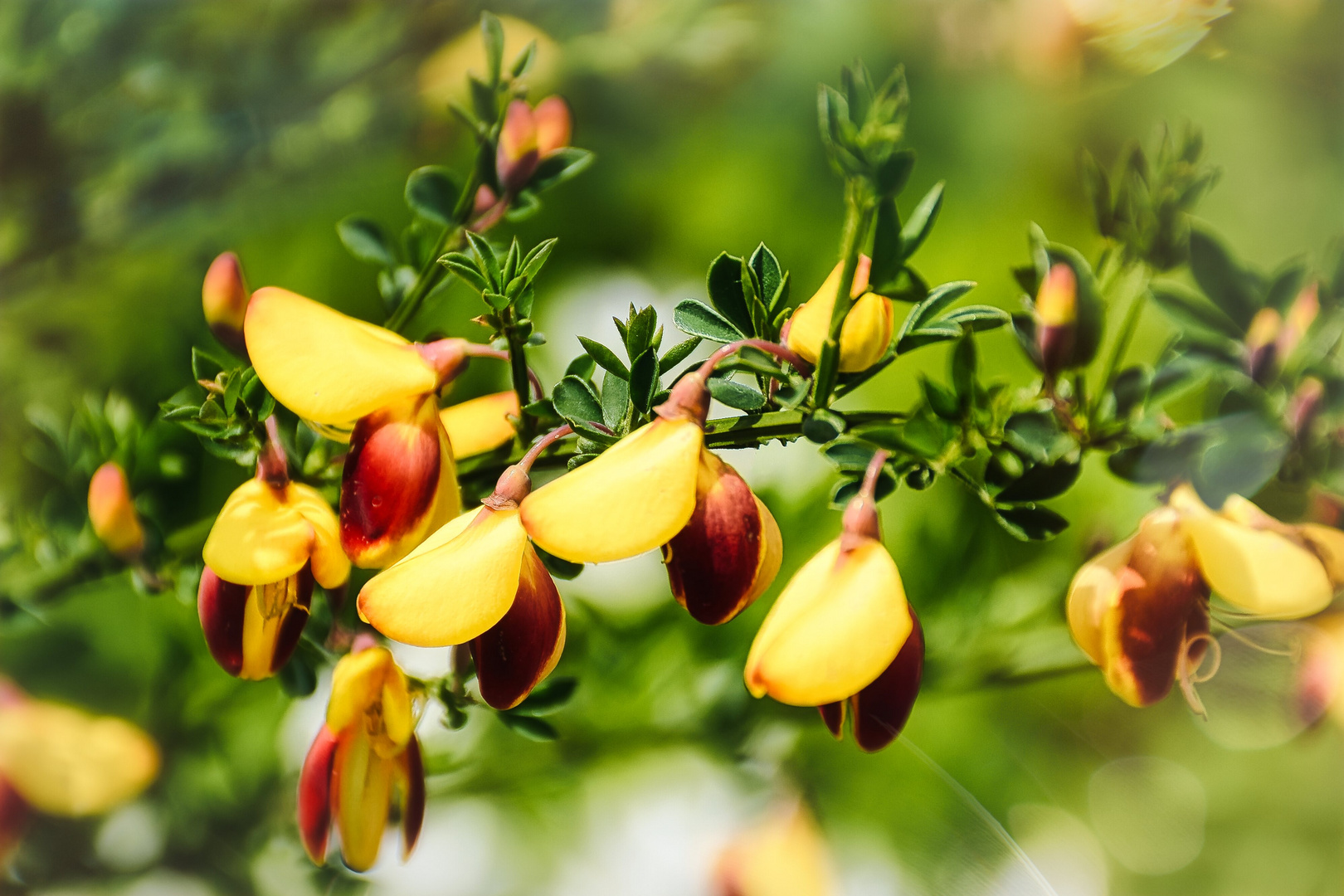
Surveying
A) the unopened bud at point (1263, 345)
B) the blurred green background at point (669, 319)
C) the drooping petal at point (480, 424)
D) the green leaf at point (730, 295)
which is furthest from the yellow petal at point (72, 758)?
the unopened bud at point (1263, 345)

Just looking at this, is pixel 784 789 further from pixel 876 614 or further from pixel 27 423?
pixel 27 423

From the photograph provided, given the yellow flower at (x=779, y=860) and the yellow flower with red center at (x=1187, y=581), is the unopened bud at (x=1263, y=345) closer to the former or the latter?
the yellow flower with red center at (x=1187, y=581)

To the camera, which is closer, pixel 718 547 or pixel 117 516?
pixel 718 547

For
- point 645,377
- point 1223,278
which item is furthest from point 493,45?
point 1223,278

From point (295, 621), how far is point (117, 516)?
0.12 meters

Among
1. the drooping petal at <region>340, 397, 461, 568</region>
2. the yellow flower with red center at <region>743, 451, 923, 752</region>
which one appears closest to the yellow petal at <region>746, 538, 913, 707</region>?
the yellow flower with red center at <region>743, 451, 923, 752</region>

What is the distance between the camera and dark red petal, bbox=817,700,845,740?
0.87ft

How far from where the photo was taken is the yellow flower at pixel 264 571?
281 millimetres

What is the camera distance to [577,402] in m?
0.25

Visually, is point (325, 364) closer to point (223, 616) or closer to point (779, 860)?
point (223, 616)

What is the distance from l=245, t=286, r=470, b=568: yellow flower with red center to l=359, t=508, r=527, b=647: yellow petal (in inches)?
1.1

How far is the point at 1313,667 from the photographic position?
0.97ft

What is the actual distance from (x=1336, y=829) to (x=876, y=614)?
0.67ft

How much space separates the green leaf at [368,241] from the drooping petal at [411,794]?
0.18 meters
